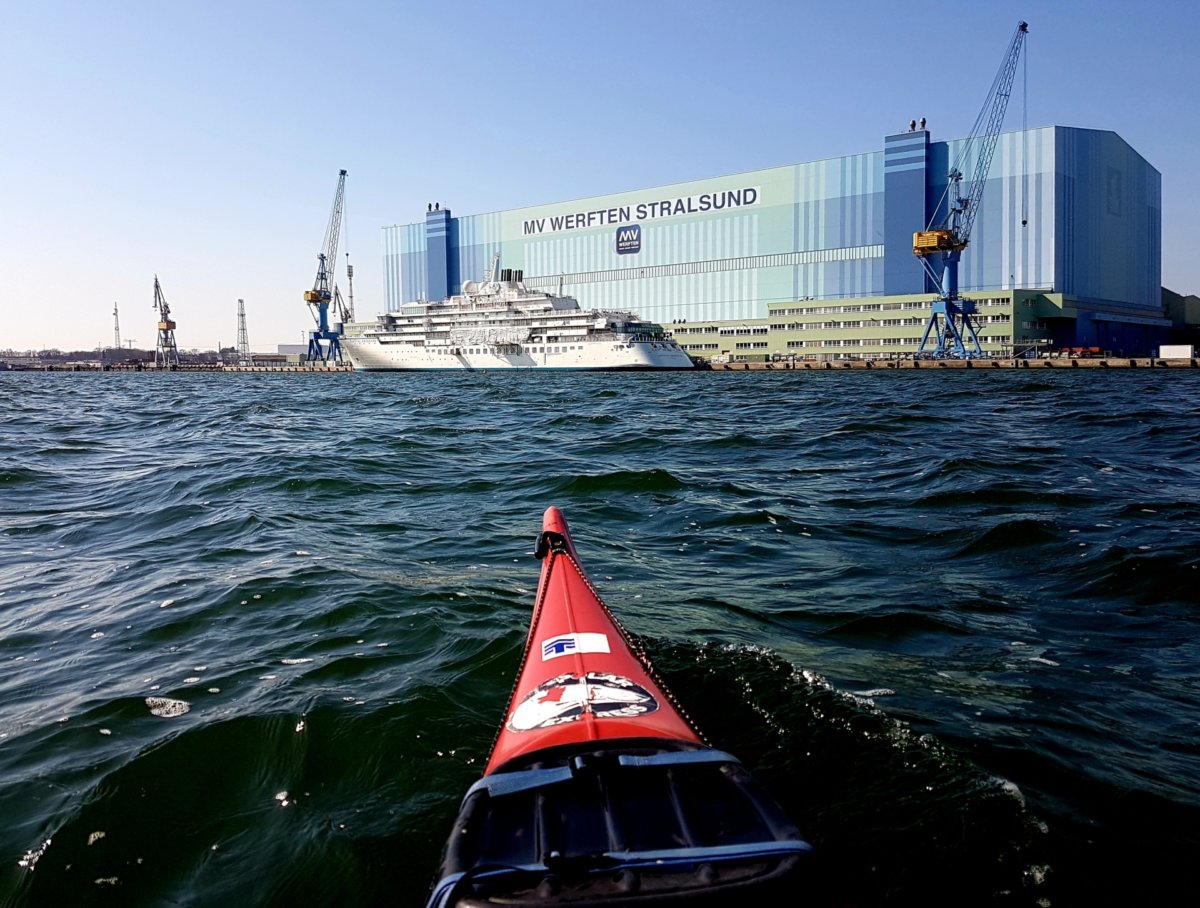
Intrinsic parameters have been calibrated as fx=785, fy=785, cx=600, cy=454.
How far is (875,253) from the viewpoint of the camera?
2771 inches

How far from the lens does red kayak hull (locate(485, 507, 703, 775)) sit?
9.34 feet

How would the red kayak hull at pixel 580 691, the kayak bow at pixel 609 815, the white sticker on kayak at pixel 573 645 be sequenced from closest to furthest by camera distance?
the kayak bow at pixel 609 815 → the red kayak hull at pixel 580 691 → the white sticker on kayak at pixel 573 645

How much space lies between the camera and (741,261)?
7781cm

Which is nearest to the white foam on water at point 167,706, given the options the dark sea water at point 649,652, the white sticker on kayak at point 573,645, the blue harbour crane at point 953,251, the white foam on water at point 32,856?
the dark sea water at point 649,652

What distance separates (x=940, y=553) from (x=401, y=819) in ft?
18.4

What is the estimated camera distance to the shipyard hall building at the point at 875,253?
6394 cm

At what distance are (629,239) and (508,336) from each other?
18.6 meters

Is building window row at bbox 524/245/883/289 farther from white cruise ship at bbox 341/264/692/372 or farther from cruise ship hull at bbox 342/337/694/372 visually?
cruise ship hull at bbox 342/337/694/372

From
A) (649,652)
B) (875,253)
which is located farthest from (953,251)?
(649,652)

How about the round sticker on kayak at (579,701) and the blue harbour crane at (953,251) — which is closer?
the round sticker on kayak at (579,701)

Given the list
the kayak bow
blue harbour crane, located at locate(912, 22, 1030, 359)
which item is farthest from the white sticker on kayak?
blue harbour crane, located at locate(912, 22, 1030, 359)

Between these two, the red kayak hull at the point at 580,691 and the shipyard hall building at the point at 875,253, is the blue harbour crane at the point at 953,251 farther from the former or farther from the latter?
the red kayak hull at the point at 580,691

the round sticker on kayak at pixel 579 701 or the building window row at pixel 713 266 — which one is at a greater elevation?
the building window row at pixel 713 266

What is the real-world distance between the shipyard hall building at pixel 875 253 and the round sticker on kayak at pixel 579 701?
68152 millimetres
